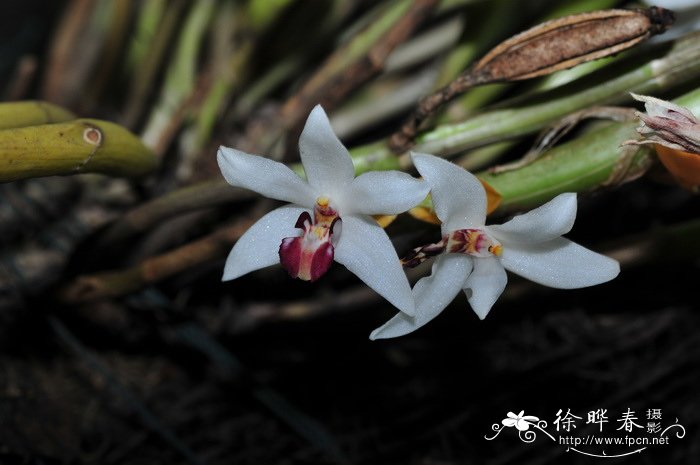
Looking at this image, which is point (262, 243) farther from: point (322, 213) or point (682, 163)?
point (682, 163)

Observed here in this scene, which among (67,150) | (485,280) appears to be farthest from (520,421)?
(67,150)

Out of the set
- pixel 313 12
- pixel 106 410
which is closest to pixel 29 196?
pixel 106 410

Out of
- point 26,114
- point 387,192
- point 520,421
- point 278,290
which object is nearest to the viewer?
point 387,192

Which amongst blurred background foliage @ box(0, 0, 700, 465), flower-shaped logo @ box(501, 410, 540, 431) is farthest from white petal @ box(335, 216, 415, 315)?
flower-shaped logo @ box(501, 410, 540, 431)

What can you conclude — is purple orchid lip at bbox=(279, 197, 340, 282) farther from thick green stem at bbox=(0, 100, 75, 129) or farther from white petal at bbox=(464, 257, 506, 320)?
thick green stem at bbox=(0, 100, 75, 129)

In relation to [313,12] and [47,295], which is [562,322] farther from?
[47,295]
